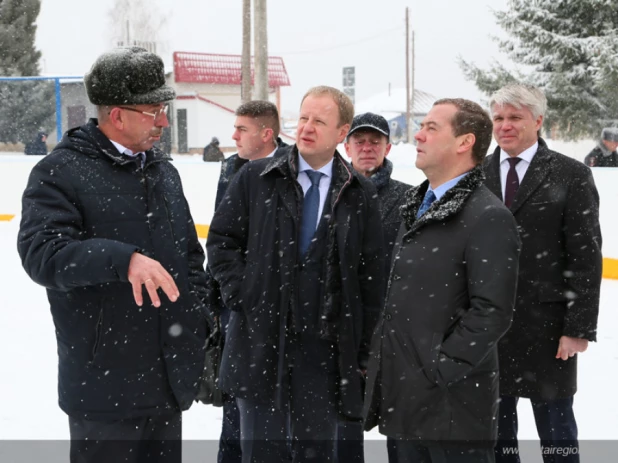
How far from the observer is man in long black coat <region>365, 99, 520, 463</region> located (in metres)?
2.32

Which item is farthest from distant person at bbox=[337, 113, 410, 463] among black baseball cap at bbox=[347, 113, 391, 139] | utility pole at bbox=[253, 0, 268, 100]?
utility pole at bbox=[253, 0, 268, 100]

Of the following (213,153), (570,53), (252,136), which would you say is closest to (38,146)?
(213,153)

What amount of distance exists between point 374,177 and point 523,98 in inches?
29.6

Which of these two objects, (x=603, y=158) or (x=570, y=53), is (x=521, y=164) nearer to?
(x=603, y=158)

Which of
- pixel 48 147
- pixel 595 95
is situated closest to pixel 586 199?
pixel 48 147

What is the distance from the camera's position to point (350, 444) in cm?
338

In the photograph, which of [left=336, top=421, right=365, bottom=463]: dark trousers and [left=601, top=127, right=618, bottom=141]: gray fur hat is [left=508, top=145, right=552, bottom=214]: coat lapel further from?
[left=601, top=127, right=618, bottom=141]: gray fur hat

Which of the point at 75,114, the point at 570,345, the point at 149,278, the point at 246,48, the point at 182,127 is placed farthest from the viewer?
the point at 182,127

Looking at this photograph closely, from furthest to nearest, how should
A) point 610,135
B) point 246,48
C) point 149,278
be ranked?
1. point 246,48
2. point 610,135
3. point 149,278

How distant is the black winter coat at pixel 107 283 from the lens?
84.0 inches

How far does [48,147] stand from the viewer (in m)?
13.7

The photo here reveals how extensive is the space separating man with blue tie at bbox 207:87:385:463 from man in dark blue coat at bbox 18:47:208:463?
0.38 m

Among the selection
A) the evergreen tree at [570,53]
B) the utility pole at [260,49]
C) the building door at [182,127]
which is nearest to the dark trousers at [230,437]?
the utility pole at [260,49]

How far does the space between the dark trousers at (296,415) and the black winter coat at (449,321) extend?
0.35 meters
